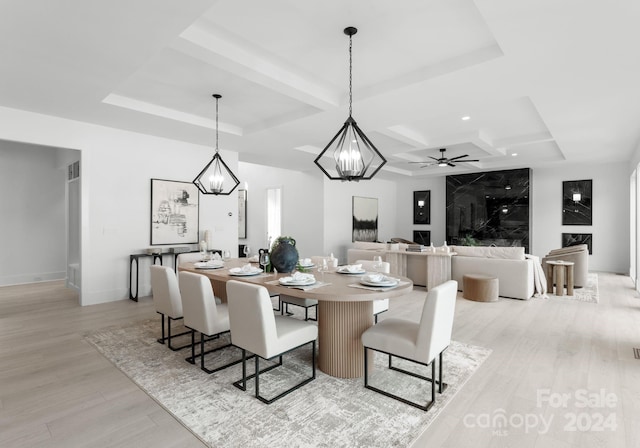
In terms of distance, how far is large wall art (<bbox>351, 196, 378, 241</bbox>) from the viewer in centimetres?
994

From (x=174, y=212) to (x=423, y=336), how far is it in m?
4.97

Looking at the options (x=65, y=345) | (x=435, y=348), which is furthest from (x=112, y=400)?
(x=435, y=348)

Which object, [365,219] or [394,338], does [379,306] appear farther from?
[365,219]

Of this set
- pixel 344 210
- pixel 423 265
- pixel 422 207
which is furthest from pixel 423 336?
pixel 422 207

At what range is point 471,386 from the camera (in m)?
2.60

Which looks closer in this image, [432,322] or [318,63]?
[432,322]

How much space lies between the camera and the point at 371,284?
2525 millimetres

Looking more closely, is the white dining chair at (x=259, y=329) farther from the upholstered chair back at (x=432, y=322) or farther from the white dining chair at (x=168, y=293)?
the white dining chair at (x=168, y=293)

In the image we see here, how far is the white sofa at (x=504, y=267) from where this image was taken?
211 inches

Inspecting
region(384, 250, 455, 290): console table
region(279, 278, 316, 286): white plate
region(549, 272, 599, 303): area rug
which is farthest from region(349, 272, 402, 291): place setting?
region(549, 272, 599, 303): area rug

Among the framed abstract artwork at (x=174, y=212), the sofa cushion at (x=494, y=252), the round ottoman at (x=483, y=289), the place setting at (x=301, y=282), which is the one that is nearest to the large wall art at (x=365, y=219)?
the sofa cushion at (x=494, y=252)

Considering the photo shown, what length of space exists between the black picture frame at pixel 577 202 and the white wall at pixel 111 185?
29.7 feet

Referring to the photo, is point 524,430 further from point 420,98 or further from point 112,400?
point 420,98

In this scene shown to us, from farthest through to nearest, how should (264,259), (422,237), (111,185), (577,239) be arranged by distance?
(422,237) < (577,239) < (111,185) < (264,259)
